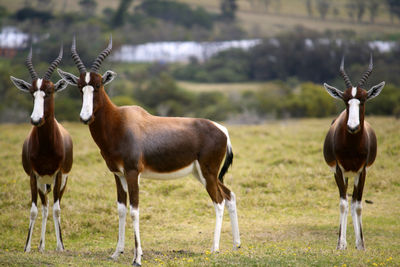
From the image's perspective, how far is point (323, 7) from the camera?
113750 mm

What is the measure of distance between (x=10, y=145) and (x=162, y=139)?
550 inches

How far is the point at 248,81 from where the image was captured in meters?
72.5

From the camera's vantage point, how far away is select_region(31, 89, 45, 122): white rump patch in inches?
360

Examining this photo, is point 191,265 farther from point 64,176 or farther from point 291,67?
point 291,67

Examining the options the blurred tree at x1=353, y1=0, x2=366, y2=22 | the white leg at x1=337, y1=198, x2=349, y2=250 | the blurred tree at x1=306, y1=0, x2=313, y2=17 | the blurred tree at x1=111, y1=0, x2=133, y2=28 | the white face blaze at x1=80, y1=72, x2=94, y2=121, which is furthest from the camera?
the blurred tree at x1=306, y1=0, x2=313, y2=17

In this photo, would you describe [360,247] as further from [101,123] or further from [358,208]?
[101,123]

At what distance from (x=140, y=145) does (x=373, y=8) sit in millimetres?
90781

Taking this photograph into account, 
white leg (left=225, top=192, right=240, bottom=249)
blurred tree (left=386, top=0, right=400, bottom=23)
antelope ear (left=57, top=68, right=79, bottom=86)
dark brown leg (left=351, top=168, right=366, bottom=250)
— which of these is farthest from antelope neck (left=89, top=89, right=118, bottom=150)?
blurred tree (left=386, top=0, right=400, bottom=23)

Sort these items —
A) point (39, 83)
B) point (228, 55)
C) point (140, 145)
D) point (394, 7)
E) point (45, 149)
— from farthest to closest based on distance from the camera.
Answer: point (394, 7), point (228, 55), point (45, 149), point (39, 83), point (140, 145)

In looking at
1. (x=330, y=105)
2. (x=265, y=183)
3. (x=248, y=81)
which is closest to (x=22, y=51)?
(x=248, y=81)

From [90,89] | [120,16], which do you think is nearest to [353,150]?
[90,89]

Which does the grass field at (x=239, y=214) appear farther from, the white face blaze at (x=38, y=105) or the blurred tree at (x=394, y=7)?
the blurred tree at (x=394, y=7)

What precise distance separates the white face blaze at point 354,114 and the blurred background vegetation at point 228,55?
7.35 metres

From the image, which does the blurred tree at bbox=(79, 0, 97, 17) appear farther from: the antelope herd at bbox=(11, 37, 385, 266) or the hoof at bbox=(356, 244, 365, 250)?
the hoof at bbox=(356, 244, 365, 250)
